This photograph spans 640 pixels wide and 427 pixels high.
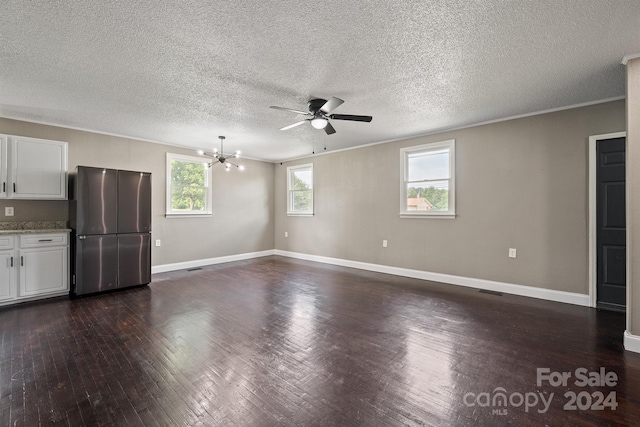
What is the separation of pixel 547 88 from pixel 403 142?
238cm

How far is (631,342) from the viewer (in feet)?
8.21

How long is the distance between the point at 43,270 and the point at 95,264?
0.57m

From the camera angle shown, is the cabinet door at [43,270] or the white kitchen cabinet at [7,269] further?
the cabinet door at [43,270]

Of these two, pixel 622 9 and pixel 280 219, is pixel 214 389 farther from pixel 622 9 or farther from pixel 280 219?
pixel 280 219

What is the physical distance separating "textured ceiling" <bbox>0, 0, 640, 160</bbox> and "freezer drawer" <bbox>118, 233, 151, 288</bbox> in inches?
74.1

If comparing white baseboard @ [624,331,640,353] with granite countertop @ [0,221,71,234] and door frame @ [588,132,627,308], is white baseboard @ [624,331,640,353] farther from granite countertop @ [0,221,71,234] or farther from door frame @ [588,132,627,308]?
granite countertop @ [0,221,71,234]

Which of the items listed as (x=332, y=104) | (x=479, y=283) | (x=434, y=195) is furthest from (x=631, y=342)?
(x=332, y=104)

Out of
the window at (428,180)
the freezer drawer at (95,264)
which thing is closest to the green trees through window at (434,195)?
the window at (428,180)

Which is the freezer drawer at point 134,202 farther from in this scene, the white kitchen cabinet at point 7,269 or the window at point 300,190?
the window at point 300,190

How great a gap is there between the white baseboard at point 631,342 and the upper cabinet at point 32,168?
6917 millimetres

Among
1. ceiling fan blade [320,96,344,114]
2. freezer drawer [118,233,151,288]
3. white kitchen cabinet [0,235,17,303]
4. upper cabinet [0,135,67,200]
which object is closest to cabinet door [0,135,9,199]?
upper cabinet [0,135,67,200]

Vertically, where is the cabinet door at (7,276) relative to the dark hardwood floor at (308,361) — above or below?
above

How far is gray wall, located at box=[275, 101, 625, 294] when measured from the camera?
3.71 m

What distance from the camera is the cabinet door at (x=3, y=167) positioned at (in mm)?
3799
